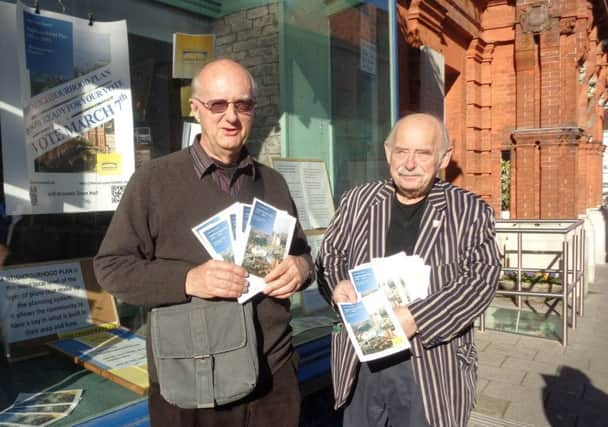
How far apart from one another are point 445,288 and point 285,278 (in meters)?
0.64

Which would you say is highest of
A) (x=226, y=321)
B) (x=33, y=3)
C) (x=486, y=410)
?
(x=33, y=3)

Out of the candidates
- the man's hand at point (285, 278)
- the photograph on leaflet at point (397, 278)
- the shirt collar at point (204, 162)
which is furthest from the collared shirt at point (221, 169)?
the photograph on leaflet at point (397, 278)

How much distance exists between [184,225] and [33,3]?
82.1 inches

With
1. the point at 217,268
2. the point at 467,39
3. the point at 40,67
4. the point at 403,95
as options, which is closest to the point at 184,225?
the point at 217,268

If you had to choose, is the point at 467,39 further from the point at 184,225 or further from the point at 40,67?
the point at 184,225

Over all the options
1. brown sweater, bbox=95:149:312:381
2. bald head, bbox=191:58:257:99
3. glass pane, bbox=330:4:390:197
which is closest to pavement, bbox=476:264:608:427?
glass pane, bbox=330:4:390:197

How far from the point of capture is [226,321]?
1702 millimetres

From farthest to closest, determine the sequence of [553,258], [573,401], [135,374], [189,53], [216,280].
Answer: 1. [553,258]
2. [573,401]
3. [189,53]
4. [135,374]
5. [216,280]

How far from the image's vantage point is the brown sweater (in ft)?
5.51

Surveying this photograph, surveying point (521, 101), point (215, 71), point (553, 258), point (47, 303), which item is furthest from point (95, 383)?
point (521, 101)

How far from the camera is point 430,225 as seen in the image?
206cm

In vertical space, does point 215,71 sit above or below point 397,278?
above

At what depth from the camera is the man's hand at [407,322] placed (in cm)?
192

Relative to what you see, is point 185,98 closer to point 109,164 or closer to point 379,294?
point 109,164
